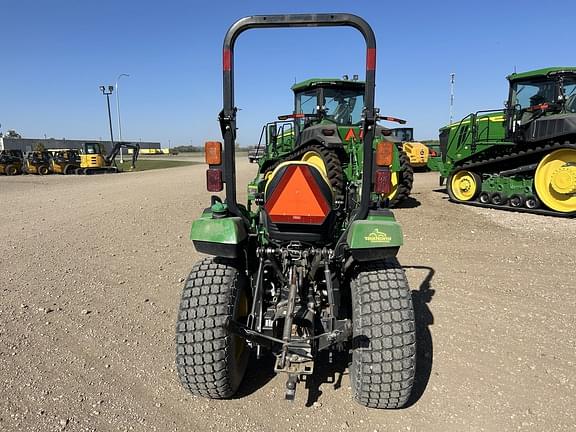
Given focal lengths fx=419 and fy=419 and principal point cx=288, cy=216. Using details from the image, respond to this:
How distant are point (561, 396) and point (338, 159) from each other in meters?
6.53

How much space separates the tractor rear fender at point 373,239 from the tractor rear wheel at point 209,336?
0.86m

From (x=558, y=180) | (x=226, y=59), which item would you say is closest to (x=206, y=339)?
(x=226, y=59)

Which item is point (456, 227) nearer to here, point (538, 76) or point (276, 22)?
point (538, 76)

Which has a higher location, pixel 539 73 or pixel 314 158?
pixel 539 73

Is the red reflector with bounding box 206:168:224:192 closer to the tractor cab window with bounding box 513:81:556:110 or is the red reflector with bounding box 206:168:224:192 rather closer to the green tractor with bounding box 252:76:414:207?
the green tractor with bounding box 252:76:414:207

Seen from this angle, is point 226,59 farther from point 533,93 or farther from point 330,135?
point 533,93

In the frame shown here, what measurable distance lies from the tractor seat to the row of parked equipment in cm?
2479

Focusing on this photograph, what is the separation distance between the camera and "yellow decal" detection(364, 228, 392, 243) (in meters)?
2.56

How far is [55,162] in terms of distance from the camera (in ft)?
79.6

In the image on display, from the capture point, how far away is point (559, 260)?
18.7 ft

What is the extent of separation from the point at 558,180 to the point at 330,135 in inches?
187

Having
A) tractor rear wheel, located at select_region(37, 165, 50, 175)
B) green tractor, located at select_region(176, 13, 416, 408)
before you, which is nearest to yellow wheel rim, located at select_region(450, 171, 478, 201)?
green tractor, located at select_region(176, 13, 416, 408)

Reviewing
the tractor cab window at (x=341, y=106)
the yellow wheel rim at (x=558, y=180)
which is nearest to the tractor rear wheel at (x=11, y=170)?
Answer: the tractor cab window at (x=341, y=106)

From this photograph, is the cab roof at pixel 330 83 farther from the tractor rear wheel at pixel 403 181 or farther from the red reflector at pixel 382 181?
the red reflector at pixel 382 181
